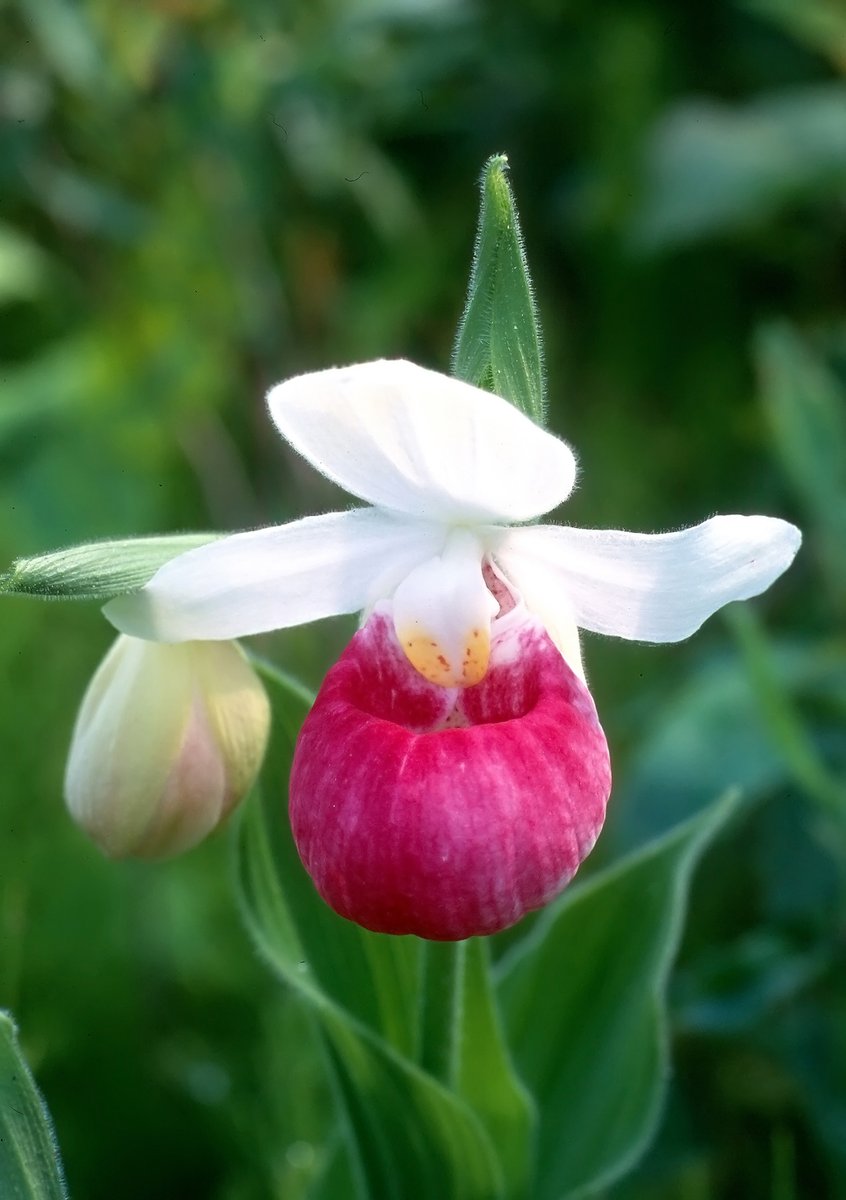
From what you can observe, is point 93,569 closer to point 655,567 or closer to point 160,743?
point 160,743

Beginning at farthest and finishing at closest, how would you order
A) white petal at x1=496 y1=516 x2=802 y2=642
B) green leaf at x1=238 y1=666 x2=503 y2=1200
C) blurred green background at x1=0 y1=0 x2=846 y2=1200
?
blurred green background at x1=0 y1=0 x2=846 y2=1200 < green leaf at x1=238 y1=666 x2=503 y2=1200 < white petal at x1=496 y1=516 x2=802 y2=642

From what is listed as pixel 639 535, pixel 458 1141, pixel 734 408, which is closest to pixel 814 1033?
pixel 458 1141

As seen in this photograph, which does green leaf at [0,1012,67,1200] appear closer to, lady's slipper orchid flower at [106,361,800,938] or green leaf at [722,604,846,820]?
lady's slipper orchid flower at [106,361,800,938]

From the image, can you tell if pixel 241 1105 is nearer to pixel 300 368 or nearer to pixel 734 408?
pixel 300 368

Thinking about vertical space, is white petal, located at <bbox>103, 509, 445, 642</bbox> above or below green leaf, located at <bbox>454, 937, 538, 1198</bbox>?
above

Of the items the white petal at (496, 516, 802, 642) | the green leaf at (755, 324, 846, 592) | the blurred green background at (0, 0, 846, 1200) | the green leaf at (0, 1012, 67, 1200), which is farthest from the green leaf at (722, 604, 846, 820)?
the green leaf at (0, 1012, 67, 1200)

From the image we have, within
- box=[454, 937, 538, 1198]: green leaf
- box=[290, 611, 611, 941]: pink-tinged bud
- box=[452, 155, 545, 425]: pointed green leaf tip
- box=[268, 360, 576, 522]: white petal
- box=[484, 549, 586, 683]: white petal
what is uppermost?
box=[452, 155, 545, 425]: pointed green leaf tip

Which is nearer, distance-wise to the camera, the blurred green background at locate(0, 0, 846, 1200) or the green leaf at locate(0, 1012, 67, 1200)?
the green leaf at locate(0, 1012, 67, 1200)
